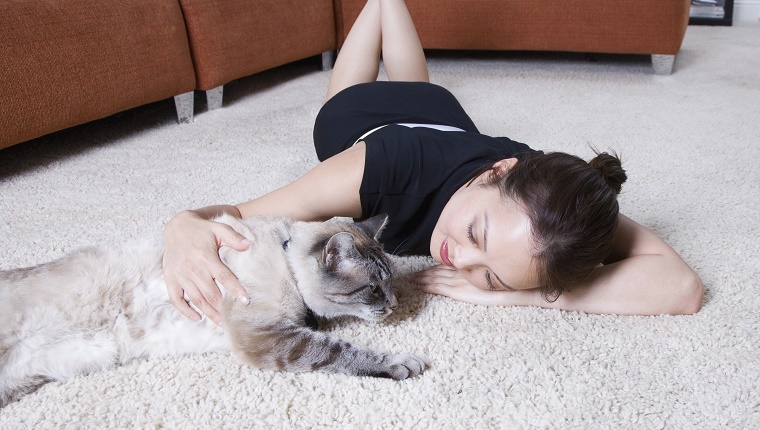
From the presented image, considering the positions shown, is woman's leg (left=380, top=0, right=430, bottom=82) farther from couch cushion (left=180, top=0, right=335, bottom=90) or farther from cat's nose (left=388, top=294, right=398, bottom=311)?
cat's nose (left=388, top=294, right=398, bottom=311)

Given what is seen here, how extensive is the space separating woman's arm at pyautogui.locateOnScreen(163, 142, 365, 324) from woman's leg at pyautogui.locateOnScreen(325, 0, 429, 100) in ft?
2.93

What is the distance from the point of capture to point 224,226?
3.50 feet

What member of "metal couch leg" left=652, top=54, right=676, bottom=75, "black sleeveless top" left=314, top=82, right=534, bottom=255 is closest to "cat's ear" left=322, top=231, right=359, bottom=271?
"black sleeveless top" left=314, top=82, right=534, bottom=255

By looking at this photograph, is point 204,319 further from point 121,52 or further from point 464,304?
point 121,52

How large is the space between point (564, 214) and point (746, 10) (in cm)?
498

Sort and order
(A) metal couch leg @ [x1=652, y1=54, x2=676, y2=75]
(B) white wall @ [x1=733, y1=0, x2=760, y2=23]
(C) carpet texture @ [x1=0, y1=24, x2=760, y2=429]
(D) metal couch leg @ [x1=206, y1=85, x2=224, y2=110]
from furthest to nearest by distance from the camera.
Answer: (B) white wall @ [x1=733, y1=0, x2=760, y2=23]
(A) metal couch leg @ [x1=652, y1=54, x2=676, y2=75]
(D) metal couch leg @ [x1=206, y1=85, x2=224, y2=110]
(C) carpet texture @ [x1=0, y1=24, x2=760, y2=429]

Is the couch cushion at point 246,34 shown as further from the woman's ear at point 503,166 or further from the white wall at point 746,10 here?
the white wall at point 746,10

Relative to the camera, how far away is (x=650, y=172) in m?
1.82

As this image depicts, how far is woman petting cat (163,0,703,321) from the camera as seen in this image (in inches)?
40.3

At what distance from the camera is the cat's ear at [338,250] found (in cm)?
102

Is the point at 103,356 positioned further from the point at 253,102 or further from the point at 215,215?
the point at 253,102

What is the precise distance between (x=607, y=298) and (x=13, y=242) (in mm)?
1400

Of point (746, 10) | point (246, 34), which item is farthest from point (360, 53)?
point (746, 10)

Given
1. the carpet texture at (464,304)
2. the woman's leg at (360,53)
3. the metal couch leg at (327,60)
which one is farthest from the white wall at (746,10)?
the woman's leg at (360,53)
